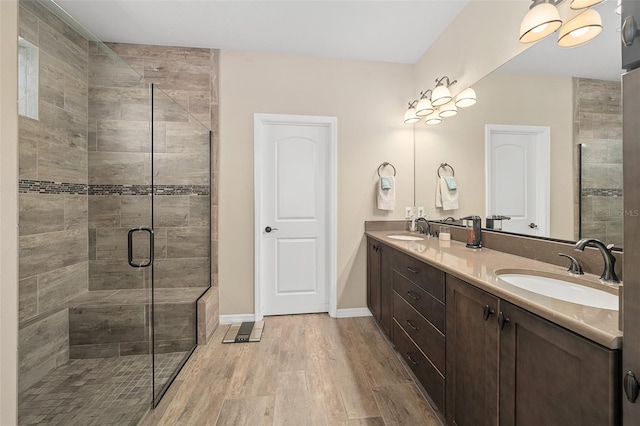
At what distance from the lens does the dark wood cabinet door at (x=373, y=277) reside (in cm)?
264

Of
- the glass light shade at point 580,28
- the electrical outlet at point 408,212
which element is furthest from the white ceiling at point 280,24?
the electrical outlet at point 408,212

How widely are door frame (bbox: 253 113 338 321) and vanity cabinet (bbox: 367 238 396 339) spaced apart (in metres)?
0.37

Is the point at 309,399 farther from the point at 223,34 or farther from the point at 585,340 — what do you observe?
the point at 223,34

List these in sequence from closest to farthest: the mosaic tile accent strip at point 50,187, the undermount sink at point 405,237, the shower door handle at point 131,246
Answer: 1. the mosaic tile accent strip at point 50,187
2. the shower door handle at point 131,246
3. the undermount sink at point 405,237

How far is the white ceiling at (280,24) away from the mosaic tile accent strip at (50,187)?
1.71m

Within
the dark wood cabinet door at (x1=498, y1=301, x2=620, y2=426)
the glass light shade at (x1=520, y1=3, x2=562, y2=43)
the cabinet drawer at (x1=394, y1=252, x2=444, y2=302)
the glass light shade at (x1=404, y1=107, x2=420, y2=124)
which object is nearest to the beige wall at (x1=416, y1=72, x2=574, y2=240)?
the glass light shade at (x1=404, y1=107, x2=420, y2=124)

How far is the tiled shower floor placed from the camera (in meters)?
1.00

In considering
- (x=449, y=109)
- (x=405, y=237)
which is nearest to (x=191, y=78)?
(x=449, y=109)

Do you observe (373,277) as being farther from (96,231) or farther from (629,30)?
(629,30)

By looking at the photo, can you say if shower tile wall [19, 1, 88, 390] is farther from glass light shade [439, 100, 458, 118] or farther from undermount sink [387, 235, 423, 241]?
glass light shade [439, 100, 458, 118]

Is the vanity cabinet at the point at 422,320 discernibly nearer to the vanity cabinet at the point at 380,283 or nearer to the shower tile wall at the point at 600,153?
the vanity cabinet at the point at 380,283

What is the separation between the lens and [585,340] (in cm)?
74

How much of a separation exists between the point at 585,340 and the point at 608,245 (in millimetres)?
722

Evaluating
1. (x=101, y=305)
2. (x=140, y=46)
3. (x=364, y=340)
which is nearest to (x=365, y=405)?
(x=364, y=340)
